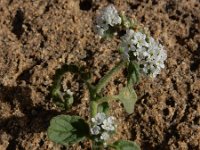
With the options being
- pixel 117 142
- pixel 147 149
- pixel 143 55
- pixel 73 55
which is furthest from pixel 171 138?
pixel 73 55

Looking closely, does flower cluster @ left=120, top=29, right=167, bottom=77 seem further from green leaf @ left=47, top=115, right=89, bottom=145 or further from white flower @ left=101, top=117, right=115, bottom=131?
green leaf @ left=47, top=115, right=89, bottom=145

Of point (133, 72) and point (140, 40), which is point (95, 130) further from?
point (140, 40)

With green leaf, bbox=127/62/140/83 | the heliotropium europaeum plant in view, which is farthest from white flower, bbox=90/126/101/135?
green leaf, bbox=127/62/140/83

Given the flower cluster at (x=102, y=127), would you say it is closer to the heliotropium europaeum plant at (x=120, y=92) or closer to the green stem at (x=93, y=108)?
the heliotropium europaeum plant at (x=120, y=92)

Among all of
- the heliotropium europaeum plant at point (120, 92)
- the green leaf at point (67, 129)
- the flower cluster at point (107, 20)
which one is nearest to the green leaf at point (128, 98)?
the heliotropium europaeum plant at point (120, 92)

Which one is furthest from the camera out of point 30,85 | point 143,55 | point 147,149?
point 30,85

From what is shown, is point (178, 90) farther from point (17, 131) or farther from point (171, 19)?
point (17, 131)
